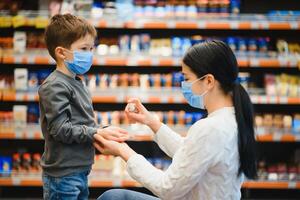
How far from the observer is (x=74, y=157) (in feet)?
6.42

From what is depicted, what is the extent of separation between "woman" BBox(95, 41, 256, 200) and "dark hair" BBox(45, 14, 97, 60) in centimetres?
52

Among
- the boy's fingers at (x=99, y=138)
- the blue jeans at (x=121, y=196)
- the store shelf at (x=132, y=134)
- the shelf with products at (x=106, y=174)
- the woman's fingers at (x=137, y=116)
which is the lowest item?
the shelf with products at (x=106, y=174)

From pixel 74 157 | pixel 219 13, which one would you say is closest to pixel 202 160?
pixel 74 157

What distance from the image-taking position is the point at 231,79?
170 centimetres

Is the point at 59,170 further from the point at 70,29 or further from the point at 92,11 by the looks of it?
the point at 92,11

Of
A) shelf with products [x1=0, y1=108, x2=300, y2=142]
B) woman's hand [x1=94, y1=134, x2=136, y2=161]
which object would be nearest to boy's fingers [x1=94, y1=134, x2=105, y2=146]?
woman's hand [x1=94, y1=134, x2=136, y2=161]

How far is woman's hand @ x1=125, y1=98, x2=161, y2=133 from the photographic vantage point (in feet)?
6.75

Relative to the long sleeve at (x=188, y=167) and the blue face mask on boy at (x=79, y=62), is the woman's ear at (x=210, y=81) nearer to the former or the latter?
the long sleeve at (x=188, y=167)

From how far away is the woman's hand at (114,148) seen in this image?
5.63 ft

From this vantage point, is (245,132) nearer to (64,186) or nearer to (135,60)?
(64,186)

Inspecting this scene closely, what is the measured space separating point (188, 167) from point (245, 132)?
252 mm

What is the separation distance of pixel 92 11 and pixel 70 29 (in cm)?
221

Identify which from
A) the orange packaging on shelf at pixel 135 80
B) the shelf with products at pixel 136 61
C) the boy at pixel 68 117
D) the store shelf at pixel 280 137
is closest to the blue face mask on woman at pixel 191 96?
the boy at pixel 68 117

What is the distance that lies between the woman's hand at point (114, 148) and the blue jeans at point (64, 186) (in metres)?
0.23
